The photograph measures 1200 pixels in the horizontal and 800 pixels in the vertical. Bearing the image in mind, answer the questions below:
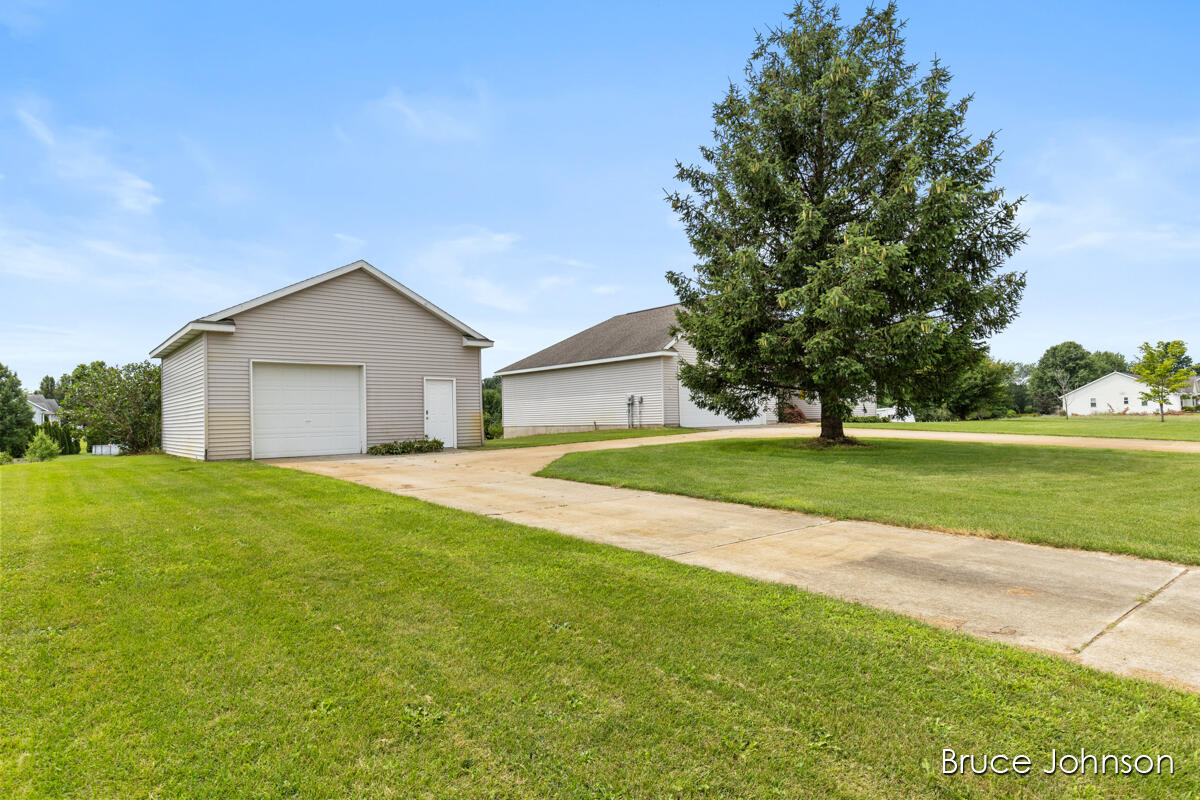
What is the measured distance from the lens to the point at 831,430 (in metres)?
14.3

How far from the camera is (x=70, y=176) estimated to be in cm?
1555

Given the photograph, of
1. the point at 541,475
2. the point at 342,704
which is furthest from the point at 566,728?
the point at 541,475

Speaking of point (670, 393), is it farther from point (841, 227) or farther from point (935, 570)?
point (935, 570)

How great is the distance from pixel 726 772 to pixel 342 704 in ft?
5.30

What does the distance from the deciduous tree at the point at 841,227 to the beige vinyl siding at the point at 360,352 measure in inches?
283

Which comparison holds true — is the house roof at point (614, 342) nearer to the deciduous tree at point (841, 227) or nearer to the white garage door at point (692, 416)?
the white garage door at point (692, 416)

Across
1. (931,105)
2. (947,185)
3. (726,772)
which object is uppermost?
(931,105)

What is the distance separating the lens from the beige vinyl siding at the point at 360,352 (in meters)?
13.9

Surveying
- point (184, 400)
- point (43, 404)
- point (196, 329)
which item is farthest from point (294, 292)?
point (43, 404)

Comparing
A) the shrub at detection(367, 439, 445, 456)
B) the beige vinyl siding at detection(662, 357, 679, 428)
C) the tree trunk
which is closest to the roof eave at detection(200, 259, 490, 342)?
the shrub at detection(367, 439, 445, 456)

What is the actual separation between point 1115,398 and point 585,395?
57205mm

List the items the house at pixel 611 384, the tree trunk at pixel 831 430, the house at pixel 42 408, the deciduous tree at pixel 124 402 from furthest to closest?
the house at pixel 42 408, the house at pixel 611 384, the deciduous tree at pixel 124 402, the tree trunk at pixel 831 430

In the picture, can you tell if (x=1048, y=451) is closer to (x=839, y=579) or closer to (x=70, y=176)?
(x=839, y=579)

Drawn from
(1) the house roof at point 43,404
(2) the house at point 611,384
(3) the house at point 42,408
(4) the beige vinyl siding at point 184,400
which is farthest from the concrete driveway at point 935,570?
(1) the house roof at point 43,404
